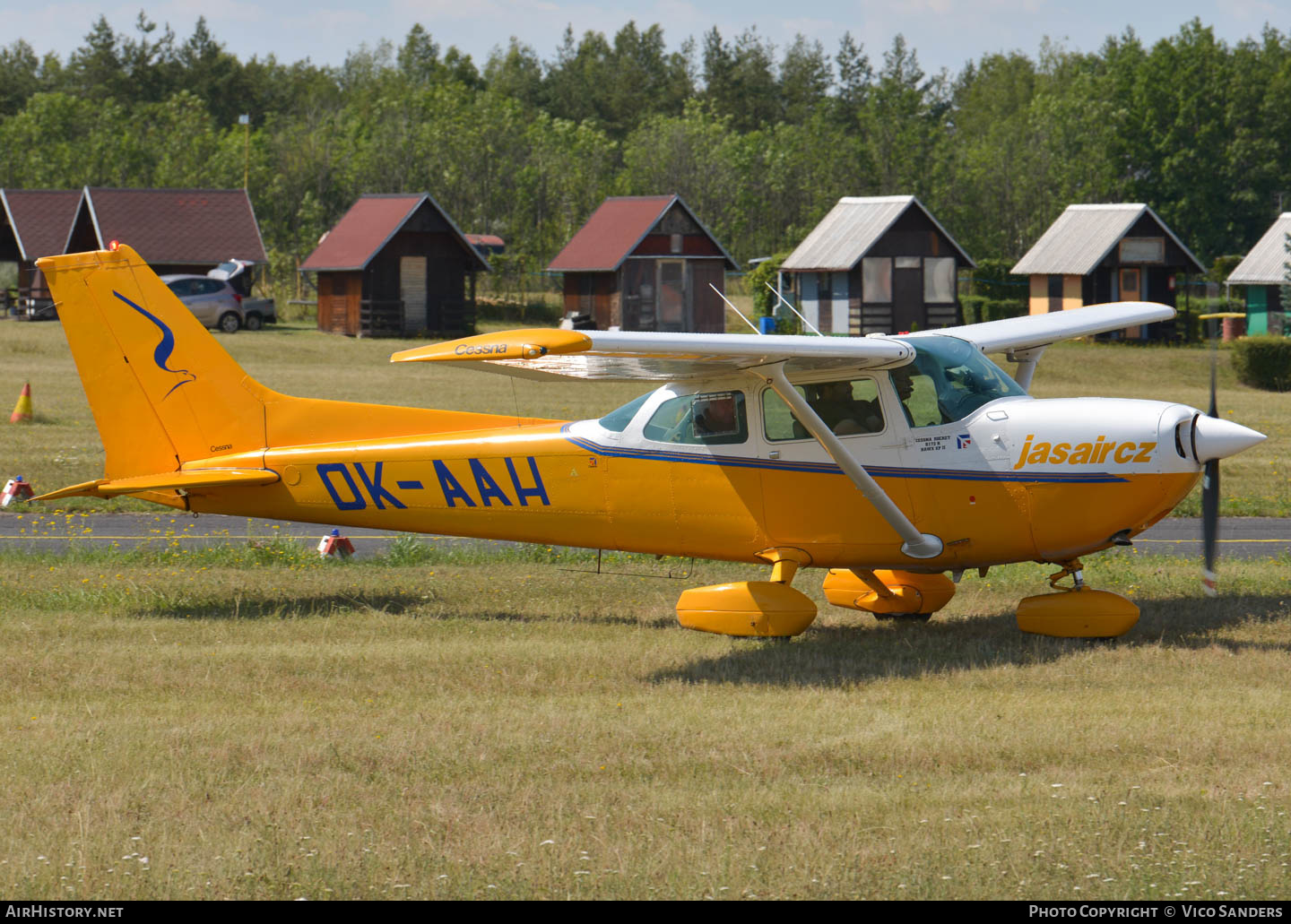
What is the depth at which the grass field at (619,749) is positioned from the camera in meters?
5.57

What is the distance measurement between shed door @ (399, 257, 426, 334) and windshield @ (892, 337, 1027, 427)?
4162 cm

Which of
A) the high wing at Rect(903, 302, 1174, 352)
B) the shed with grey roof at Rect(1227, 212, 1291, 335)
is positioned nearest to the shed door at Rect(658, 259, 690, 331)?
the shed with grey roof at Rect(1227, 212, 1291, 335)

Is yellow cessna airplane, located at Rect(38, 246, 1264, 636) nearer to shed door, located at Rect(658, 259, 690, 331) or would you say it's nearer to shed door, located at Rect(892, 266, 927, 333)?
shed door, located at Rect(892, 266, 927, 333)

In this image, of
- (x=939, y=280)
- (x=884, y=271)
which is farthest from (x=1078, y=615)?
(x=939, y=280)

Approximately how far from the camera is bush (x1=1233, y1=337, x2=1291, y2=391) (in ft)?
116

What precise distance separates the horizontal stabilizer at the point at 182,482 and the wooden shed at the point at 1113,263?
151 feet

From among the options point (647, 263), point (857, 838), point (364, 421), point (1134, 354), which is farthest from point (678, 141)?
point (857, 838)

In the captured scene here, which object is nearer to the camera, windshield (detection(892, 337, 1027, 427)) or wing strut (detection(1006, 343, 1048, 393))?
windshield (detection(892, 337, 1027, 427))

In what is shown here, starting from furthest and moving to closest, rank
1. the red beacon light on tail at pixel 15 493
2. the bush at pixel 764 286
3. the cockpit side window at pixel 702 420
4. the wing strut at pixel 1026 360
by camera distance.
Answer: the bush at pixel 764 286 < the red beacon light on tail at pixel 15 493 < the wing strut at pixel 1026 360 < the cockpit side window at pixel 702 420

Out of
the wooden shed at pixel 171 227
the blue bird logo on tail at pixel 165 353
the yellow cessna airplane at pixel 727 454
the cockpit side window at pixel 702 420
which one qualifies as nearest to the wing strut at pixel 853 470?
the yellow cessna airplane at pixel 727 454

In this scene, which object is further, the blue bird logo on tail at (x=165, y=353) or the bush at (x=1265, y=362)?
the bush at (x=1265, y=362)

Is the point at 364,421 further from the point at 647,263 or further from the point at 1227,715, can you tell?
the point at 647,263

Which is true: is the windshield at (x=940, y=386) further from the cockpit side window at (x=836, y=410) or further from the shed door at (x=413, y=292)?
the shed door at (x=413, y=292)

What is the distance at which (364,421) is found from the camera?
36.1 ft
